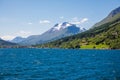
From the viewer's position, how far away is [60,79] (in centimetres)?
6066

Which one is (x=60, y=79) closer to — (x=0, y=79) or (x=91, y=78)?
(x=91, y=78)

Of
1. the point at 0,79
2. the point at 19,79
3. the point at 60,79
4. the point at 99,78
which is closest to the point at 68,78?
the point at 60,79

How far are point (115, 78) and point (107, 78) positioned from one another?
72.1 inches

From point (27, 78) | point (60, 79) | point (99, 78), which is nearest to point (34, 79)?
point (27, 78)

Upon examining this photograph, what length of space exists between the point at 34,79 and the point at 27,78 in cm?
214

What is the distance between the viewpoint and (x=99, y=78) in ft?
206

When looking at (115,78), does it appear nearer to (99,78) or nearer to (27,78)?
(99,78)

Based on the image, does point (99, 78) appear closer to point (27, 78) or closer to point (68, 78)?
point (68, 78)

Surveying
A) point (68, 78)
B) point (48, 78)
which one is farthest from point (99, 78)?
point (48, 78)

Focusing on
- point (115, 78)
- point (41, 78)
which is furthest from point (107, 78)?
point (41, 78)

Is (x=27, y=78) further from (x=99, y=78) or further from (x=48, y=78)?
(x=99, y=78)

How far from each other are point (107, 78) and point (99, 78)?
6.04ft

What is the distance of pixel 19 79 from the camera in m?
60.2

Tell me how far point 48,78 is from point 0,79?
11005 mm
